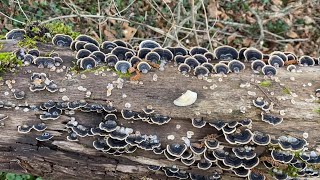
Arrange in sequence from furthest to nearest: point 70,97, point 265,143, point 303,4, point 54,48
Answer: point 303,4, point 54,48, point 70,97, point 265,143

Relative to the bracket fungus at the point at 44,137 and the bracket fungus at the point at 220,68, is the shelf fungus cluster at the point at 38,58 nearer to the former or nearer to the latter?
the bracket fungus at the point at 44,137

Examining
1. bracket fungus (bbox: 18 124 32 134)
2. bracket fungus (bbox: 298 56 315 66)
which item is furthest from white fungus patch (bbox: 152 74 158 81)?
bracket fungus (bbox: 298 56 315 66)

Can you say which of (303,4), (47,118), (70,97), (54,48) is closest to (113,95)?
(70,97)

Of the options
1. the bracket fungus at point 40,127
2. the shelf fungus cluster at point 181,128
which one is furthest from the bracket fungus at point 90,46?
the bracket fungus at point 40,127

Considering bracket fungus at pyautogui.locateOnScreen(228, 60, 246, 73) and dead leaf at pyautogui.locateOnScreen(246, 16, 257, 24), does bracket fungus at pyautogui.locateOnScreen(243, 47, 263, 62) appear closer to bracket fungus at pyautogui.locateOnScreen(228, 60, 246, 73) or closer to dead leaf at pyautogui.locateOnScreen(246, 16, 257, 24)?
bracket fungus at pyautogui.locateOnScreen(228, 60, 246, 73)

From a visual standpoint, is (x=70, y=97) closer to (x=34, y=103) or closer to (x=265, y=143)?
(x=34, y=103)

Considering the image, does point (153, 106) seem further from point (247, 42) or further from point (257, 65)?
point (247, 42)

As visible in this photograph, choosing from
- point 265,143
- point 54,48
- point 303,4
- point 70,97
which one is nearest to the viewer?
point 265,143
